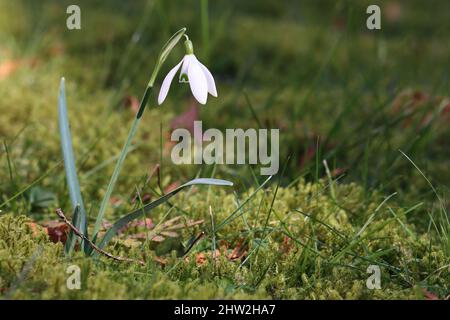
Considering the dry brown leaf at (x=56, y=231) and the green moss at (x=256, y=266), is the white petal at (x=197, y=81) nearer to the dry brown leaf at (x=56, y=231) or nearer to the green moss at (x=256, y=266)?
the green moss at (x=256, y=266)

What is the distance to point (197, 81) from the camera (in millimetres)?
1538

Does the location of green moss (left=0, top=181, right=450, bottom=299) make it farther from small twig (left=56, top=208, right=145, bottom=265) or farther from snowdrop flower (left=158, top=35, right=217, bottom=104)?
snowdrop flower (left=158, top=35, right=217, bottom=104)

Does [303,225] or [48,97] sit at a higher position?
[48,97]

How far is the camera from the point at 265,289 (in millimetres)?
1686

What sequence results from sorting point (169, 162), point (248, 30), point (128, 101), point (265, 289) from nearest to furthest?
point (265, 289), point (169, 162), point (128, 101), point (248, 30)

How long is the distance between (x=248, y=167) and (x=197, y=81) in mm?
859

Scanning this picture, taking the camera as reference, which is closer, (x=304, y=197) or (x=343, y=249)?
(x=343, y=249)

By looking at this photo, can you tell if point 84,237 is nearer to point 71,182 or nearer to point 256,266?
point 71,182

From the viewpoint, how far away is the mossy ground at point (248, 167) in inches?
66.4

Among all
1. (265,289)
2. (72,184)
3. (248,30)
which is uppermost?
(248,30)

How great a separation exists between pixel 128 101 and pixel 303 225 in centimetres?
122

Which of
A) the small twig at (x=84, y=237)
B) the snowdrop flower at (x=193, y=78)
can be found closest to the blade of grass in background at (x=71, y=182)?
the small twig at (x=84, y=237)

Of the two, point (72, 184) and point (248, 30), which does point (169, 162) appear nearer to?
point (72, 184)

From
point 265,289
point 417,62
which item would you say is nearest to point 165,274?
point 265,289
